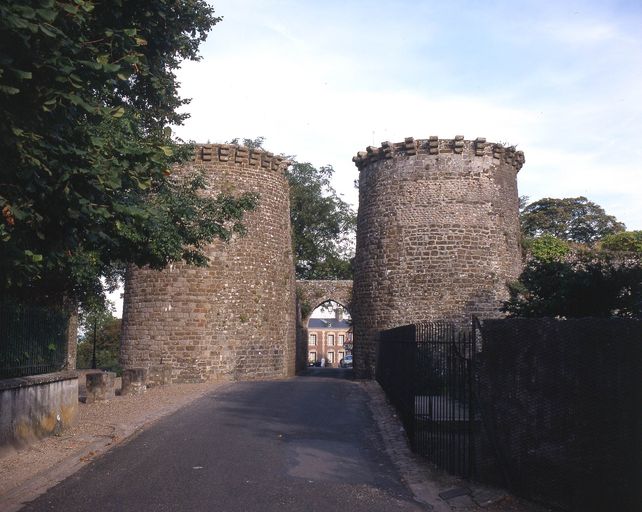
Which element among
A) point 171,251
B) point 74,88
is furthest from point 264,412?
point 74,88

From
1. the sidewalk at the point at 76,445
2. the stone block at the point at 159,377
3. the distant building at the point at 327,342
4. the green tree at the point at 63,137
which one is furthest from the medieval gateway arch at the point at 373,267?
the distant building at the point at 327,342

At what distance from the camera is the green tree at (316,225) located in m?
47.8

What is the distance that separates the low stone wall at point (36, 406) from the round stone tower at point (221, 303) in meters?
12.5

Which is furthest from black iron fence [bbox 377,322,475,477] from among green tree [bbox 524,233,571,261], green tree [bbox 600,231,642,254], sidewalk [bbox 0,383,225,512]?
green tree [bbox 600,231,642,254]

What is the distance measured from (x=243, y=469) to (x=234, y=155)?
18877 mm

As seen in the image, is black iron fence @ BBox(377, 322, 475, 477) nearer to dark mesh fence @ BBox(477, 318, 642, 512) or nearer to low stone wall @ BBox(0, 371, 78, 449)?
dark mesh fence @ BBox(477, 318, 642, 512)

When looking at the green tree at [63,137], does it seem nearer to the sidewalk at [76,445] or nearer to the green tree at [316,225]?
the sidewalk at [76,445]

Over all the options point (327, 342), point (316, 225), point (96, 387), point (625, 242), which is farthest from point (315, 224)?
point (327, 342)

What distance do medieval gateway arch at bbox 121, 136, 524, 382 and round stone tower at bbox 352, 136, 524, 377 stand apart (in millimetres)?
38

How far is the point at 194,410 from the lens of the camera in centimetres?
1482

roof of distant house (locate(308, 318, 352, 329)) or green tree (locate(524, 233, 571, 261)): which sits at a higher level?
green tree (locate(524, 233, 571, 261))

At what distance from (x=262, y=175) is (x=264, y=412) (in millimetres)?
14289

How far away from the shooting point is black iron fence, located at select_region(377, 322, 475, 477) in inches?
341

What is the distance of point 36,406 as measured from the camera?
10930 mm
